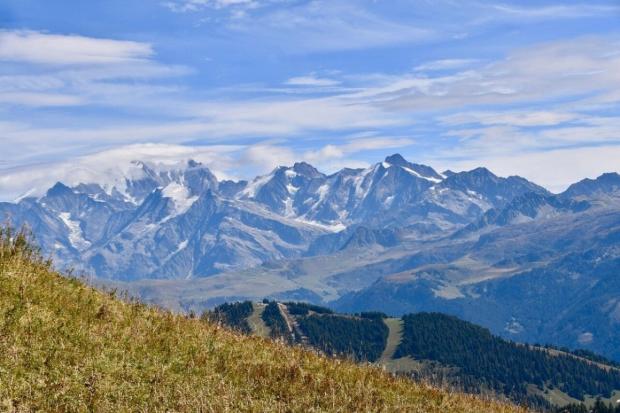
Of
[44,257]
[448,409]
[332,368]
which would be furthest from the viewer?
[44,257]

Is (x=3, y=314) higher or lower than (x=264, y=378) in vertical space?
higher

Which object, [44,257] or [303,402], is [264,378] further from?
[44,257]

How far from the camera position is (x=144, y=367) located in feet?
45.2

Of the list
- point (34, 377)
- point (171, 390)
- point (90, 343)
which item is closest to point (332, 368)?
point (171, 390)

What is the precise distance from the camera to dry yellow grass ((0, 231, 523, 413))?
12211 mm

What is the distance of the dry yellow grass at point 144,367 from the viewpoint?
12.2 m

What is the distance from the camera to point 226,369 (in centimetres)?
1478

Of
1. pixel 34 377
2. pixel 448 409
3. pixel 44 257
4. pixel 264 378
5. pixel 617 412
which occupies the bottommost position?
pixel 617 412

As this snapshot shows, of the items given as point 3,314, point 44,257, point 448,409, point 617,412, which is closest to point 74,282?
point 44,257

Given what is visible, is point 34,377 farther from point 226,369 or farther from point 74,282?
point 74,282

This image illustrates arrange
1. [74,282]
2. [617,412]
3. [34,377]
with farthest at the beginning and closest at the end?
[617,412] < [74,282] < [34,377]

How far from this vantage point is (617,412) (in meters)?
118

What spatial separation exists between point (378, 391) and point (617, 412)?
120 meters

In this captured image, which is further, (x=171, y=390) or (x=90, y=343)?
(x=90, y=343)
